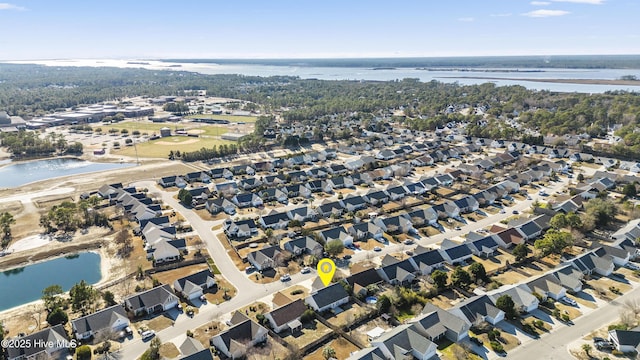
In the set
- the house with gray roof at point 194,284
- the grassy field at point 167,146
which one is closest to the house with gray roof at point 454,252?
the house with gray roof at point 194,284

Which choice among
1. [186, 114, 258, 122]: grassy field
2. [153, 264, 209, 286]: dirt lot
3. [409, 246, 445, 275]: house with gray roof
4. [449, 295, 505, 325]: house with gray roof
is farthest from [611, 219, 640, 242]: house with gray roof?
[186, 114, 258, 122]: grassy field

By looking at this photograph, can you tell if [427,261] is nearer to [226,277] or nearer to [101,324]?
[226,277]

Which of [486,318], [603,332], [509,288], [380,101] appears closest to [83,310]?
[486,318]

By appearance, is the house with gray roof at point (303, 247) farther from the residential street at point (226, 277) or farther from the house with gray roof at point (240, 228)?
the house with gray roof at point (240, 228)

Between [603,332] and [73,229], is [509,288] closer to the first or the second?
[603,332]

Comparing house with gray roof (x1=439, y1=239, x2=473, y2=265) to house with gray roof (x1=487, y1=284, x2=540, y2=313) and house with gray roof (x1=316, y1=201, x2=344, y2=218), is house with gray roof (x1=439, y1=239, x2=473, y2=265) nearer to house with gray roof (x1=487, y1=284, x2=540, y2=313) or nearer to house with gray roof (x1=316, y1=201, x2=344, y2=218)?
house with gray roof (x1=487, y1=284, x2=540, y2=313)

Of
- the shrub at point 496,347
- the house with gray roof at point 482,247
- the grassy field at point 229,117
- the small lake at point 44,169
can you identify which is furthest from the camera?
the grassy field at point 229,117
